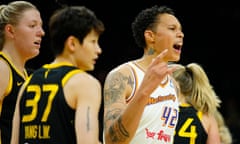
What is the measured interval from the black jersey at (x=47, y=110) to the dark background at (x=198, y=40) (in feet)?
21.7

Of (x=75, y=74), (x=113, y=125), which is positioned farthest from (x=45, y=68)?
(x=113, y=125)

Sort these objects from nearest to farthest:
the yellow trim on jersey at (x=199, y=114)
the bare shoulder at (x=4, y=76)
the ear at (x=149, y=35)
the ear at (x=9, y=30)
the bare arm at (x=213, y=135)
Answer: the bare shoulder at (x=4, y=76), the ear at (x=9, y=30), the ear at (x=149, y=35), the bare arm at (x=213, y=135), the yellow trim on jersey at (x=199, y=114)

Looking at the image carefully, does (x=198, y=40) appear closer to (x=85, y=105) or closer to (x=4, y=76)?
(x=4, y=76)

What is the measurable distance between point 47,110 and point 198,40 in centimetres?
983

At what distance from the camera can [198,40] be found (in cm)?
1402

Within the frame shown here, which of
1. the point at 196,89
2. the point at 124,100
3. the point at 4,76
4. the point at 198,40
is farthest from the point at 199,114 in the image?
the point at 198,40

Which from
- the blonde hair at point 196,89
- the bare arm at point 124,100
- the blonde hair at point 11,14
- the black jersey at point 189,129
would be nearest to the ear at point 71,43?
the bare arm at point 124,100

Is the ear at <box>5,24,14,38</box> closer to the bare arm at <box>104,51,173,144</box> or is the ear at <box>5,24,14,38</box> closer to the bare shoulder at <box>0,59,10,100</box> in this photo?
the bare shoulder at <box>0,59,10,100</box>

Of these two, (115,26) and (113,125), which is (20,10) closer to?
(113,125)

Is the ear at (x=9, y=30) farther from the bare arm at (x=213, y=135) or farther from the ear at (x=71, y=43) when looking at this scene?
the bare arm at (x=213, y=135)

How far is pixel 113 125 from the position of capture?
559 centimetres

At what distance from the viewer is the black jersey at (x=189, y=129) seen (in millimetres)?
7176

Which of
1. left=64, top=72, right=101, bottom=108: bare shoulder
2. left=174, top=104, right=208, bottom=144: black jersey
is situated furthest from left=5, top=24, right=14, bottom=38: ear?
left=174, top=104, right=208, bottom=144: black jersey

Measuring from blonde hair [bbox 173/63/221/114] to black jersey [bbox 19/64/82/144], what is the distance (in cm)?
313
